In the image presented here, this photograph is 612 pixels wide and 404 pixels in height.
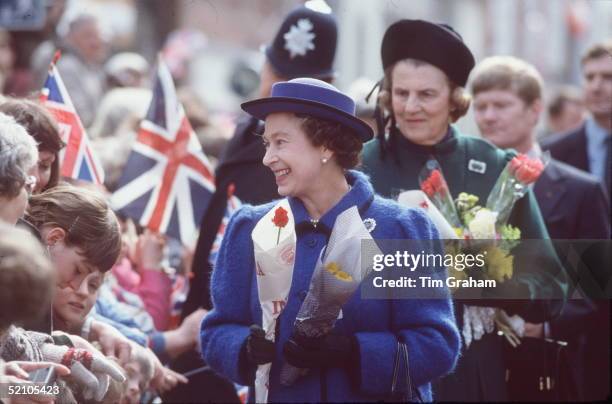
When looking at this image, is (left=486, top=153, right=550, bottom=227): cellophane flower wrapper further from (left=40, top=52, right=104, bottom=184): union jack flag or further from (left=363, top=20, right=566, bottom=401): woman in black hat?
(left=40, top=52, right=104, bottom=184): union jack flag

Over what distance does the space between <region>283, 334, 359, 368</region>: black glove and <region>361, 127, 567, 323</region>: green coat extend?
135 cm

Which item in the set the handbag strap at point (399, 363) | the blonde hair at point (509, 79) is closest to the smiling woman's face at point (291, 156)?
the handbag strap at point (399, 363)

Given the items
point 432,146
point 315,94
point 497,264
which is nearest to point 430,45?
point 432,146

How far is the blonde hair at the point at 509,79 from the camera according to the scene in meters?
7.46

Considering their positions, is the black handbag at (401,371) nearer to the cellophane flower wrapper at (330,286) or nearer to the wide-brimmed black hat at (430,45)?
the cellophane flower wrapper at (330,286)

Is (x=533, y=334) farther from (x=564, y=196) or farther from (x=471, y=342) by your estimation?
(x=564, y=196)

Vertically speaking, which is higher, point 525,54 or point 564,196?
point 525,54

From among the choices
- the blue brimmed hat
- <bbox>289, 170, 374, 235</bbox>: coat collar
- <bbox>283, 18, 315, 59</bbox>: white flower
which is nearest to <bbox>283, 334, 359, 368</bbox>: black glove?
<bbox>289, 170, 374, 235</bbox>: coat collar

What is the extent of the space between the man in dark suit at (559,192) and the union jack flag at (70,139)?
267 centimetres

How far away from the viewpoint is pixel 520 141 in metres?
7.41

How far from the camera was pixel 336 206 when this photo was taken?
461 centimetres

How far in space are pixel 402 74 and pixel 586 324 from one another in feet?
8.91

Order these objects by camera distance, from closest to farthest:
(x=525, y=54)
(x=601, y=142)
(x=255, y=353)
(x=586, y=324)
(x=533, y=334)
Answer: (x=255, y=353) < (x=533, y=334) < (x=586, y=324) < (x=601, y=142) < (x=525, y=54)

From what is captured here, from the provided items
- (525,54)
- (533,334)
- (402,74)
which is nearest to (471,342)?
(533,334)
